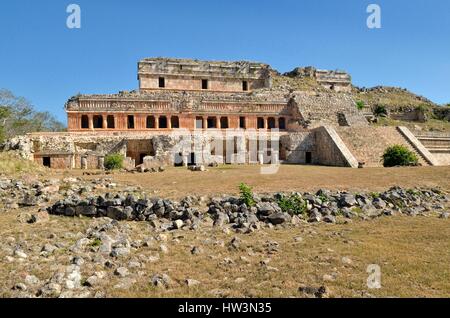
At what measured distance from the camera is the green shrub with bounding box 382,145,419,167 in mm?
23438

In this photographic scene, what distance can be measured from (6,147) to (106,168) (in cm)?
728

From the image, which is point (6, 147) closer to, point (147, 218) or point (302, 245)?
point (147, 218)

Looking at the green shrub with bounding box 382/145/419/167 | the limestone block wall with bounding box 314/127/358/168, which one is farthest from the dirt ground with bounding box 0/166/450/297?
the limestone block wall with bounding box 314/127/358/168

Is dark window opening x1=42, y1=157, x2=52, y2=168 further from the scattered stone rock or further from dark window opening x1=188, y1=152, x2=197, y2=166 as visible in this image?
the scattered stone rock

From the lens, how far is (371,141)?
28.6 meters

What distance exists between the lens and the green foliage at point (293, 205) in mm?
10852

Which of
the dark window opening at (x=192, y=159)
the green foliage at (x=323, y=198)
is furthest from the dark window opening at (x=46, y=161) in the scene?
the green foliage at (x=323, y=198)

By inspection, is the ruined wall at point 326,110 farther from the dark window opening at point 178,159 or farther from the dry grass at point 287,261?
the dry grass at point 287,261

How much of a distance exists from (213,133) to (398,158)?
14453mm

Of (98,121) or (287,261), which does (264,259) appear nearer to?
(287,261)

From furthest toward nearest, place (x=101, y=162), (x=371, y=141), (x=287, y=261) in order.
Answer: (x=371, y=141), (x=101, y=162), (x=287, y=261)

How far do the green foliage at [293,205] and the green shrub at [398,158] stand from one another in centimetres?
1527

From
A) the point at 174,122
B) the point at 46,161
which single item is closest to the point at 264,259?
the point at 46,161
